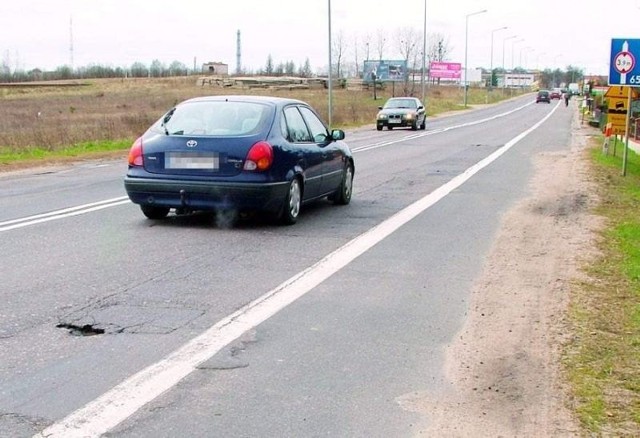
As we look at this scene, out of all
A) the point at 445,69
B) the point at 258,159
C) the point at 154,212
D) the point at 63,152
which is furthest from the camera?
the point at 445,69

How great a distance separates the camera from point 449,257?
888 centimetres

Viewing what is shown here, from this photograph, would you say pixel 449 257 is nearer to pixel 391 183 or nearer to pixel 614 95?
pixel 391 183

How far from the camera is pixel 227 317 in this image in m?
6.25

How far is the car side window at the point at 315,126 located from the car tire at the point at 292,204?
3.35 feet

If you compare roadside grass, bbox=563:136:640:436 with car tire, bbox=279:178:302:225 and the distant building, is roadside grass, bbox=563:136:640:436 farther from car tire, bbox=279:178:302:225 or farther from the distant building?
the distant building

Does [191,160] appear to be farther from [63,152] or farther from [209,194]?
[63,152]

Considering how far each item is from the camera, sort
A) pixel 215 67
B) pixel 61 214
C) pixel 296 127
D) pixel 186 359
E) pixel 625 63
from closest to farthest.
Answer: pixel 186 359
pixel 296 127
pixel 61 214
pixel 625 63
pixel 215 67

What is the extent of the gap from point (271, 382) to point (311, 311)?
1.61 metres

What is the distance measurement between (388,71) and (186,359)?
9439cm

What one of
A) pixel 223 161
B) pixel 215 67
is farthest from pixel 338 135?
pixel 215 67

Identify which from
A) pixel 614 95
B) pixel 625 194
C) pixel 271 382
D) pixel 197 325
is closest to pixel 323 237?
pixel 197 325

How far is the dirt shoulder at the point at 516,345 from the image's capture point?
14.7 ft

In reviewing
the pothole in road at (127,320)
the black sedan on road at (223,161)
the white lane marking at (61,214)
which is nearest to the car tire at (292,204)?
the black sedan on road at (223,161)

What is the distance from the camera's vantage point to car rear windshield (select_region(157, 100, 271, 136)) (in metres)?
10.1
